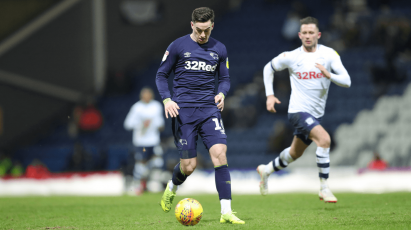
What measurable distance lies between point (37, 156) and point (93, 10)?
556 cm

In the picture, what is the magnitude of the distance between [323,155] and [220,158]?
85.0 inches

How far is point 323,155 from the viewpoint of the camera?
24.7 ft

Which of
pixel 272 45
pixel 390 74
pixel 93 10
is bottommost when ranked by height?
pixel 390 74

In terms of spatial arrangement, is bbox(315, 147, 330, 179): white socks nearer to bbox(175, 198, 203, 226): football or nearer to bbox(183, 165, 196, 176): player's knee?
bbox(183, 165, 196, 176): player's knee

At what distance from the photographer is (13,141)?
58.7 feet

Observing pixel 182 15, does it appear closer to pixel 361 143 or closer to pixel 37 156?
pixel 37 156

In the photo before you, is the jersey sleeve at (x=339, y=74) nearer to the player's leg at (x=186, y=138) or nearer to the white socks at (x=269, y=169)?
the white socks at (x=269, y=169)

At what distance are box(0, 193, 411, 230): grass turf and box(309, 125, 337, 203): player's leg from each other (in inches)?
7.7

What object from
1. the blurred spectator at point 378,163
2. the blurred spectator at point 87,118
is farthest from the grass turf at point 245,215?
the blurred spectator at point 87,118

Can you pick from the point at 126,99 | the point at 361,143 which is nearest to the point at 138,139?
the point at 361,143

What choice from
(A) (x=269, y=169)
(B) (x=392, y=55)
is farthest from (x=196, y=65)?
(B) (x=392, y=55)

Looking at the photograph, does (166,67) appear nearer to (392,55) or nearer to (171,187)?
(171,187)

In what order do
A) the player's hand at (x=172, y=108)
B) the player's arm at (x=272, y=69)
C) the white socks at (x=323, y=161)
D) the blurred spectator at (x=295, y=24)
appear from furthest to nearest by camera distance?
the blurred spectator at (x=295, y=24)
the player's arm at (x=272, y=69)
the white socks at (x=323, y=161)
the player's hand at (x=172, y=108)

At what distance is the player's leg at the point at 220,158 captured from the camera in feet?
19.2
